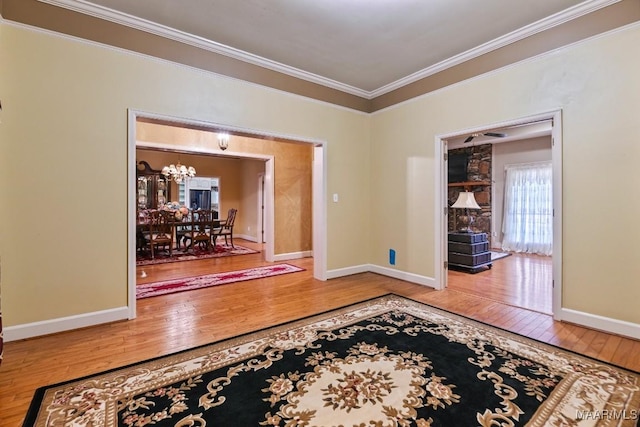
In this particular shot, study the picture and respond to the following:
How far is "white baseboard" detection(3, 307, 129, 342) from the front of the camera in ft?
8.47

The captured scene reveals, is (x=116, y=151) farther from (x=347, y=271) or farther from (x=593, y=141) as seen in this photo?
(x=593, y=141)

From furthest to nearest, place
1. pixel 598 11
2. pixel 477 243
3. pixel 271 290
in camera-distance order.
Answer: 1. pixel 477 243
2. pixel 271 290
3. pixel 598 11

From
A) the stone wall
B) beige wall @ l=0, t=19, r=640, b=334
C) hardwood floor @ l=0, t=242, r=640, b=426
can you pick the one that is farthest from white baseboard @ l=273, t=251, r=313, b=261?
the stone wall

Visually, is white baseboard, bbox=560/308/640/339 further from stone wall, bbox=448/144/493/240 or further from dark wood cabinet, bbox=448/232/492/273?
stone wall, bbox=448/144/493/240

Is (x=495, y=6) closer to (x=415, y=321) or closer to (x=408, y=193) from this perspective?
(x=408, y=193)

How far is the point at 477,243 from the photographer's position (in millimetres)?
5285

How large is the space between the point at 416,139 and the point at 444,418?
3612mm

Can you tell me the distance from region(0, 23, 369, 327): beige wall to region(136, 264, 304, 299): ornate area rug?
3.42 ft

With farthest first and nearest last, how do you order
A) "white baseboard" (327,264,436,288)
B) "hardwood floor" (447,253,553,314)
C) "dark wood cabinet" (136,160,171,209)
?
"dark wood cabinet" (136,160,171,209) → "white baseboard" (327,264,436,288) → "hardwood floor" (447,253,553,314)

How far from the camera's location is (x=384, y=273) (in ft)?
16.0

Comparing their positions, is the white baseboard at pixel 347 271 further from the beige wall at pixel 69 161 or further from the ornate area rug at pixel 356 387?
the beige wall at pixel 69 161

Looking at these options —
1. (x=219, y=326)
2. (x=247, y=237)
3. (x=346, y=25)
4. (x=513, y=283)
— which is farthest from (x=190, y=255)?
(x=513, y=283)

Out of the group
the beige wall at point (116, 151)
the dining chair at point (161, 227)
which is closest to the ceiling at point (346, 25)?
the beige wall at point (116, 151)

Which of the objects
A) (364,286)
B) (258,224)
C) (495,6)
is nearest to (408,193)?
(364,286)
